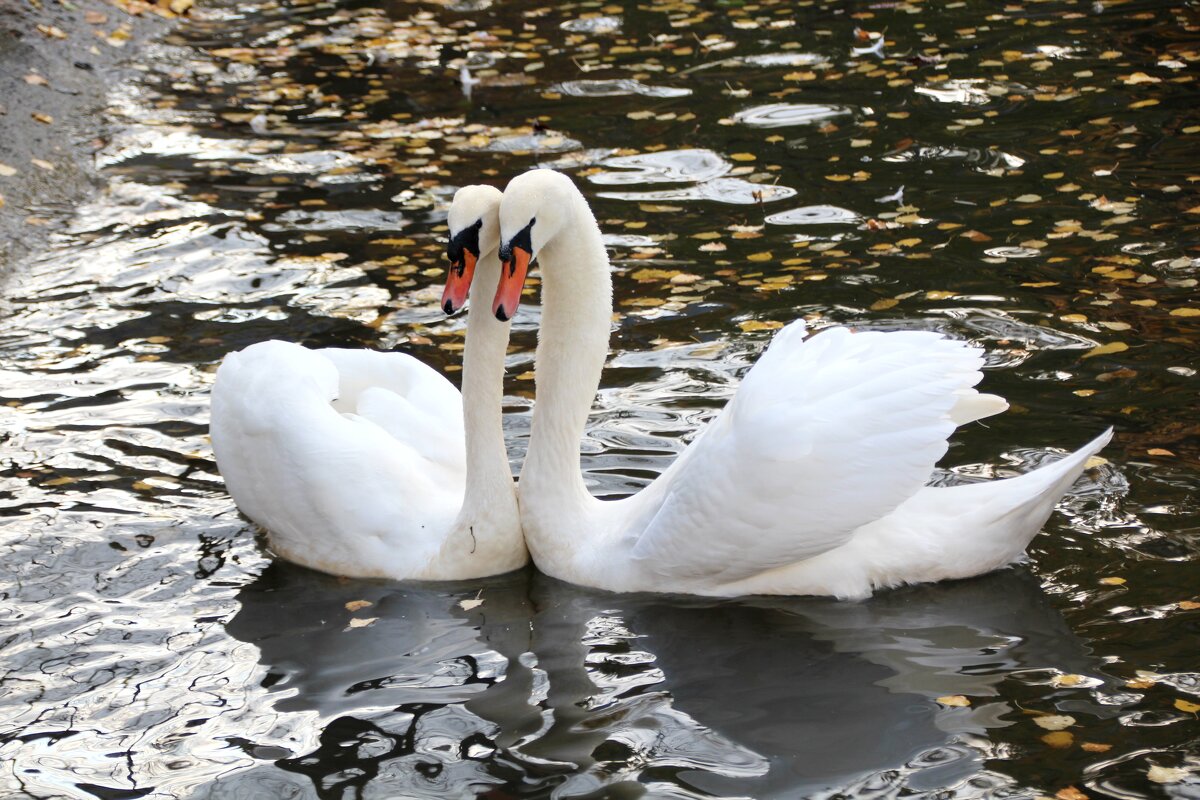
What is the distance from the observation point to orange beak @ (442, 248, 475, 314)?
17.3ft

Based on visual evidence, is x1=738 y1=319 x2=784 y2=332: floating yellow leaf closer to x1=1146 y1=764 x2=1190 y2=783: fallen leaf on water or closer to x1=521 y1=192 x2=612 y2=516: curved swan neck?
x1=521 y1=192 x2=612 y2=516: curved swan neck

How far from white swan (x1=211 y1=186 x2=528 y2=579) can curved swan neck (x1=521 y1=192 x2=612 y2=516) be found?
0.50 ft

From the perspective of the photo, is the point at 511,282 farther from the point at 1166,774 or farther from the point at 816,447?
the point at 1166,774

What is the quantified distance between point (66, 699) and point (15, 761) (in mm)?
389

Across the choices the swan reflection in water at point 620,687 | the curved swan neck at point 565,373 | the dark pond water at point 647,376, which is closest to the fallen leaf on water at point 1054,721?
the dark pond water at point 647,376

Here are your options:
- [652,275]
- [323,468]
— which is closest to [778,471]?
[323,468]

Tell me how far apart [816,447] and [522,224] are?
1280 mm

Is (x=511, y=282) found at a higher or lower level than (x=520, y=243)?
lower

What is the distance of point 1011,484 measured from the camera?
213 inches

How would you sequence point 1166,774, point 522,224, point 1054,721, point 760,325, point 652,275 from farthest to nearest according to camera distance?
point 652,275, point 760,325, point 522,224, point 1054,721, point 1166,774

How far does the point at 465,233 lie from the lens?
17.5 feet

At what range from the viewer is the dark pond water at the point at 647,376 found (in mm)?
4750

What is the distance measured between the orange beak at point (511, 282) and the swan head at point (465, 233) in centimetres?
12

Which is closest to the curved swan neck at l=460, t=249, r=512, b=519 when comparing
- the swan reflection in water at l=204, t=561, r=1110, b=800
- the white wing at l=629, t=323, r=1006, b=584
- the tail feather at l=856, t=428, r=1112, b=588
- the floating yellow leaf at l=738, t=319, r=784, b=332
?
the swan reflection in water at l=204, t=561, r=1110, b=800
